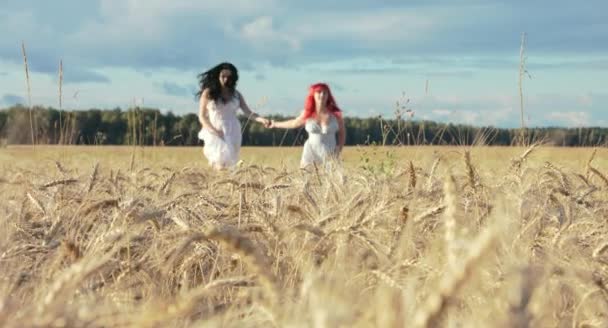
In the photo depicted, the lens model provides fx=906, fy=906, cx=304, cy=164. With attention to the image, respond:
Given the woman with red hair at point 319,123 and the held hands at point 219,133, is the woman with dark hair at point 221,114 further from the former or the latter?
the woman with red hair at point 319,123

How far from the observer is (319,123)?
9.46 meters

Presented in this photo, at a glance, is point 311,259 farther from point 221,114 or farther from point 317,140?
point 221,114

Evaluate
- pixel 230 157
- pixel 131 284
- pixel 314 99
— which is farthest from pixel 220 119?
pixel 131 284

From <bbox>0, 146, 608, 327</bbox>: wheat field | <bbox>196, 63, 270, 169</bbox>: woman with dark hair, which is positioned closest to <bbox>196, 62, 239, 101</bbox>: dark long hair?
<bbox>196, 63, 270, 169</bbox>: woman with dark hair

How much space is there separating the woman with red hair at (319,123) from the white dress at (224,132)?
614 mm

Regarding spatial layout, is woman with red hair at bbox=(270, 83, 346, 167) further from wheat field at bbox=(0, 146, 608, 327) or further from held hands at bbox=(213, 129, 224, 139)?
wheat field at bbox=(0, 146, 608, 327)

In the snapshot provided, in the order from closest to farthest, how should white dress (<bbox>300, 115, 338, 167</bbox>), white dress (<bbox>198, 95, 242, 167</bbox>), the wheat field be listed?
the wheat field
white dress (<bbox>300, 115, 338, 167</bbox>)
white dress (<bbox>198, 95, 242, 167</bbox>)

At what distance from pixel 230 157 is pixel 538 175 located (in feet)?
20.0

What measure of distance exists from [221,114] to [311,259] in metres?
7.71

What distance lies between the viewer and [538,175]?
368 cm

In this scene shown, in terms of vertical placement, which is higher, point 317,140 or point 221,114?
point 221,114

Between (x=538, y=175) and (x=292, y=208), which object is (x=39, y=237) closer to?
(x=292, y=208)

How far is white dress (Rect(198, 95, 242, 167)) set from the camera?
950 cm

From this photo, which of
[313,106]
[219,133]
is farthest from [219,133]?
[313,106]
